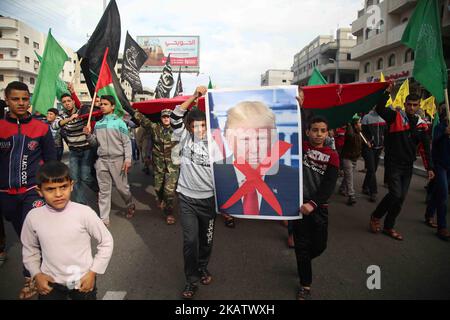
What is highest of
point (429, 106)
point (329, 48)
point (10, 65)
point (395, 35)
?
point (329, 48)

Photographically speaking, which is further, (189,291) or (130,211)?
(130,211)

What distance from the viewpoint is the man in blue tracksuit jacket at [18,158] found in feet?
8.39

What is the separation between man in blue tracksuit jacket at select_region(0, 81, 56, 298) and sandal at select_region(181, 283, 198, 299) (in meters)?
1.36

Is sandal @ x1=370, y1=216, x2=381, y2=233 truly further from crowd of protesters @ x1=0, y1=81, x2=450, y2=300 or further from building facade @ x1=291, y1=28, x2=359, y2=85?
building facade @ x1=291, y1=28, x2=359, y2=85

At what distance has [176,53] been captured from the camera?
3541cm

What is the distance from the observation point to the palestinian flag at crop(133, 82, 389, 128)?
159 inches

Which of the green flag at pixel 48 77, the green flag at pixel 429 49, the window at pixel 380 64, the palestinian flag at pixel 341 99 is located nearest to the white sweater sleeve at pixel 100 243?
the palestinian flag at pixel 341 99

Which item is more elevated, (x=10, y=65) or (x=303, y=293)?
(x=10, y=65)

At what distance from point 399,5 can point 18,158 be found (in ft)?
100

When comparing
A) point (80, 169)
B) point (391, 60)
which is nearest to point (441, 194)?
point (80, 169)

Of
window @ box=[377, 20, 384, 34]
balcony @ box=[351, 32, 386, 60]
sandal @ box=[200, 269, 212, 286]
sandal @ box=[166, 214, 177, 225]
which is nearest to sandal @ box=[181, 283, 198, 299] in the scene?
sandal @ box=[200, 269, 212, 286]

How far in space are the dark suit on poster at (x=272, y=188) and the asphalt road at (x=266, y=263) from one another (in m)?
0.76

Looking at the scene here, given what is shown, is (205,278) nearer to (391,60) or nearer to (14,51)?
(391,60)
